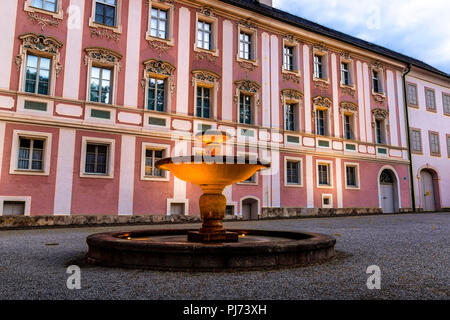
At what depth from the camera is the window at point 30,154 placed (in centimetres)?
1191

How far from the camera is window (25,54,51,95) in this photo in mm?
12406

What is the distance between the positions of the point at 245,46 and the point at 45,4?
8856 mm

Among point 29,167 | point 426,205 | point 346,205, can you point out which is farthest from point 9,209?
point 426,205

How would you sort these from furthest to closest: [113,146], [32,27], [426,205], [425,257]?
[426,205] → [113,146] → [32,27] → [425,257]

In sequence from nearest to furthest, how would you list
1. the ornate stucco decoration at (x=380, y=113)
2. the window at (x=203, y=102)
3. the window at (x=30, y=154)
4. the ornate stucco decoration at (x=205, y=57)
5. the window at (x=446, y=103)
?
the window at (x=30, y=154) < the window at (x=203, y=102) < the ornate stucco decoration at (x=205, y=57) < the ornate stucco decoration at (x=380, y=113) < the window at (x=446, y=103)

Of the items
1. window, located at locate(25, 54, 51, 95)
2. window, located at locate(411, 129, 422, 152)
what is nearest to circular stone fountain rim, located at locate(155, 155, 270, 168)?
window, located at locate(25, 54, 51, 95)

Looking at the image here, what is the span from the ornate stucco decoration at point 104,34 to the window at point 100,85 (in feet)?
4.15

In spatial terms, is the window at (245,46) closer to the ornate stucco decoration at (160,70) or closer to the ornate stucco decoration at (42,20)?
the ornate stucco decoration at (160,70)

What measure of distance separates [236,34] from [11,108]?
10.3 meters

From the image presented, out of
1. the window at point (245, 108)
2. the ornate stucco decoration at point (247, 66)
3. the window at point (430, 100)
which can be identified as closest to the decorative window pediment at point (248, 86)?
the window at point (245, 108)

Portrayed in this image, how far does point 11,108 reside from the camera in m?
11.8

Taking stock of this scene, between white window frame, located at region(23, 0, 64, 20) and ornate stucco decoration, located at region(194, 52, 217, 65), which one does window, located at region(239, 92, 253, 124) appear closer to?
ornate stucco decoration, located at region(194, 52, 217, 65)

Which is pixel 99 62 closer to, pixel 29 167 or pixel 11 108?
pixel 11 108

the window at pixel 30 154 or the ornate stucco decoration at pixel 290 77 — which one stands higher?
the ornate stucco decoration at pixel 290 77
